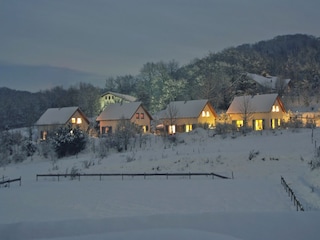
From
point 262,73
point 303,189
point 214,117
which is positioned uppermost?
point 262,73

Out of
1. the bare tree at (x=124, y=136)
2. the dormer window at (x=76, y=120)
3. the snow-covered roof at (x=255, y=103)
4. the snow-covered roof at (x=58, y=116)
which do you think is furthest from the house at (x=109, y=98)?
the bare tree at (x=124, y=136)

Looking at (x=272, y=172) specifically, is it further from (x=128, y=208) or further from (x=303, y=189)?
(x=128, y=208)

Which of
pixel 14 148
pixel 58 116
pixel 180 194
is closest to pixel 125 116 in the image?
pixel 58 116

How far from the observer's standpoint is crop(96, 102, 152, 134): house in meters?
60.5

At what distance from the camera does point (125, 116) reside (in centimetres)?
6016

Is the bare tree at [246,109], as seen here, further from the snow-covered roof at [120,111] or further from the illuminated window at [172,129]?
the snow-covered roof at [120,111]

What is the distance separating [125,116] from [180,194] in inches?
1615

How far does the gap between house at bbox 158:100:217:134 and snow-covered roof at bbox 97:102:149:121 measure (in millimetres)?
4968

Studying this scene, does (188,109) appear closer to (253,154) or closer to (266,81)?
(266,81)

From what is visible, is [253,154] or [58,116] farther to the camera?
[58,116]

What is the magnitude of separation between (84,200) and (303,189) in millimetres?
11837

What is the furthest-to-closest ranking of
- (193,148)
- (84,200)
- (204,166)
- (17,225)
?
(193,148) → (204,166) → (84,200) → (17,225)

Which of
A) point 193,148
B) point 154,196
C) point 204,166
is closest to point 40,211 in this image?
point 154,196

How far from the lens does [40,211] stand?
1611 centimetres
